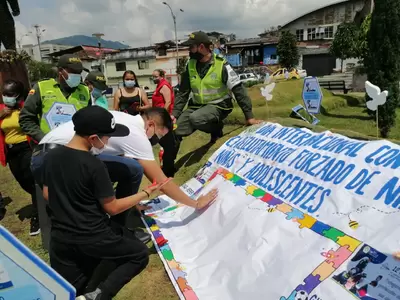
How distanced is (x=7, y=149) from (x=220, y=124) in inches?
99.6

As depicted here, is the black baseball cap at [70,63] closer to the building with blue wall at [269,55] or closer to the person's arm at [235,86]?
the person's arm at [235,86]

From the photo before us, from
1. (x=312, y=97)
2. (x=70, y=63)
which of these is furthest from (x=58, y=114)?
(x=312, y=97)

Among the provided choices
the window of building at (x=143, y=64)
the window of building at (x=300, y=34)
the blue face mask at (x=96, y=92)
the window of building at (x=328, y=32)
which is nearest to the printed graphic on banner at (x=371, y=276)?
the blue face mask at (x=96, y=92)

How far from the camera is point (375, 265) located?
199 cm

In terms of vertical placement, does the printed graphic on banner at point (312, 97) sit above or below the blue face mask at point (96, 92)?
below

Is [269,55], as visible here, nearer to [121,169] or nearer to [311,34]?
[311,34]

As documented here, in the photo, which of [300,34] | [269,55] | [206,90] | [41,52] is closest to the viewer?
[206,90]

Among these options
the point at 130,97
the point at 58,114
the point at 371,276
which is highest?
the point at 58,114

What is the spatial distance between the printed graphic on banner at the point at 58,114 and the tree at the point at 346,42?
1600cm

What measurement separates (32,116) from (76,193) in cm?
184

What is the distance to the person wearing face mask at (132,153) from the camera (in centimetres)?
290

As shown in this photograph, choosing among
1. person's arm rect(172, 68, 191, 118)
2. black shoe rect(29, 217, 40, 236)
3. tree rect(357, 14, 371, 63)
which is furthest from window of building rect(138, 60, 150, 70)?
black shoe rect(29, 217, 40, 236)

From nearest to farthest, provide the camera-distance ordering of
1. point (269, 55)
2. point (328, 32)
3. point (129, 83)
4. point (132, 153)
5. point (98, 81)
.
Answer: point (132, 153) → point (98, 81) → point (129, 83) → point (269, 55) → point (328, 32)

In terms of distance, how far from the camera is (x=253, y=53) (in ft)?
161
